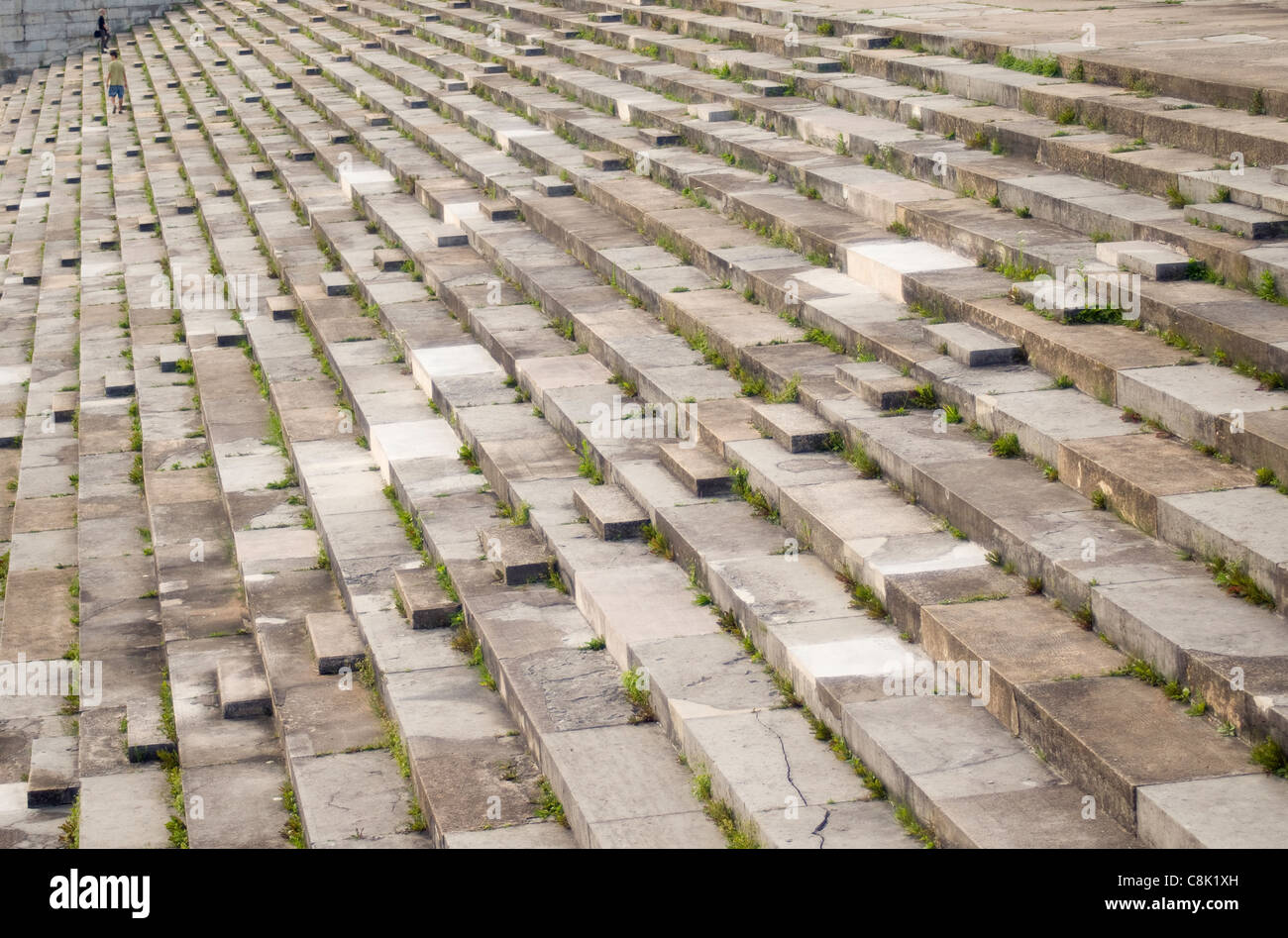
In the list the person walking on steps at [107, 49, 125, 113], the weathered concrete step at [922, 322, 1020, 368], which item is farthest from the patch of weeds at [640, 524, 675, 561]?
the person walking on steps at [107, 49, 125, 113]

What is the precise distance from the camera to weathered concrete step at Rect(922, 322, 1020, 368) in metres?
6.95

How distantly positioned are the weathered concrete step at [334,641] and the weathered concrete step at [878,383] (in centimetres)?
245

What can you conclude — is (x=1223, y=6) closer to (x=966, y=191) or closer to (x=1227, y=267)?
(x=966, y=191)

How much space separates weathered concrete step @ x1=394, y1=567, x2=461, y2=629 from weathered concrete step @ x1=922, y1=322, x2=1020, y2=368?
2478 mm

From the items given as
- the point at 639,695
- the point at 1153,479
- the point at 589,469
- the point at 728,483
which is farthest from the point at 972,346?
the point at 639,695

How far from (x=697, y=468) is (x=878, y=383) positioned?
89 cm

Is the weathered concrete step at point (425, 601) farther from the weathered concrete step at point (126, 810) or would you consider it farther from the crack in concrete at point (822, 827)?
the crack in concrete at point (822, 827)

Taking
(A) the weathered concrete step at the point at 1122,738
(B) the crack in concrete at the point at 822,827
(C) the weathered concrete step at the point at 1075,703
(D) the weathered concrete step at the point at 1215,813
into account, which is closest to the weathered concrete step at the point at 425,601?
(C) the weathered concrete step at the point at 1075,703

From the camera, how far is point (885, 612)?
5.57 metres

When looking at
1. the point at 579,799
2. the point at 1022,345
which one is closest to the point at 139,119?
the point at 1022,345

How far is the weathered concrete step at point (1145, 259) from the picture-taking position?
7.09 m

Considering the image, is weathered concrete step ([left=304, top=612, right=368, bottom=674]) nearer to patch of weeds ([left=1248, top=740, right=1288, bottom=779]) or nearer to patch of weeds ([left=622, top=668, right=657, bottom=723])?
patch of weeds ([left=622, top=668, right=657, bottom=723])

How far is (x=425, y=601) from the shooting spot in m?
6.57

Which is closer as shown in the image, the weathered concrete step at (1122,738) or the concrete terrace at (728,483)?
the weathered concrete step at (1122,738)
